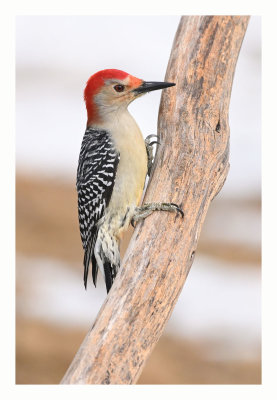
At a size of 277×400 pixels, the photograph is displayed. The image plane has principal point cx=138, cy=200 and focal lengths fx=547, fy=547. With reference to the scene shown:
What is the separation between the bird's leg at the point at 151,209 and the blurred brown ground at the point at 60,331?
198 centimetres

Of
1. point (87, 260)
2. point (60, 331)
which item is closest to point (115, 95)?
point (87, 260)

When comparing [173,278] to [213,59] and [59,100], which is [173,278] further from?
[59,100]

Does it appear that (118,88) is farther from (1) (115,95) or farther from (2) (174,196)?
(2) (174,196)

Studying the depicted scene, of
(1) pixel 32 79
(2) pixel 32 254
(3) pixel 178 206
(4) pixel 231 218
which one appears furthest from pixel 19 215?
(3) pixel 178 206

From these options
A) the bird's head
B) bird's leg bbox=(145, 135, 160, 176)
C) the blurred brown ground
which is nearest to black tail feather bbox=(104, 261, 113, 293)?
bird's leg bbox=(145, 135, 160, 176)

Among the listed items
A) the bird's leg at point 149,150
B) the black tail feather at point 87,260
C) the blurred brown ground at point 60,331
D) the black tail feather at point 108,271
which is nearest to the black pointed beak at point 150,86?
the bird's leg at point 149,150

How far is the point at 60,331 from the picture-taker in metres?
5.89

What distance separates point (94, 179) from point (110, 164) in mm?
148

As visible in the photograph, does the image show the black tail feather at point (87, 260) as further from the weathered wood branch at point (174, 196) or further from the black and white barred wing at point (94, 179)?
the weathered wood branch at point (174, 196)

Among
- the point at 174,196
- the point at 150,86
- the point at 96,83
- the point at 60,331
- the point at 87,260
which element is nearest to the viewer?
the point at 174,196

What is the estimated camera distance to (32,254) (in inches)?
236

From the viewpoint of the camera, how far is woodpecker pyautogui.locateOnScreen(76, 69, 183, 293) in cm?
344

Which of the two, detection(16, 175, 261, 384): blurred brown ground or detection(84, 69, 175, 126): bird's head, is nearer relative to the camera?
detection(84, 69, 175, 126): bird's head

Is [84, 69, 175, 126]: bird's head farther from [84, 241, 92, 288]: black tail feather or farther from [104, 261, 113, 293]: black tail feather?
[104, 261, 113, 293]: black tail feather
